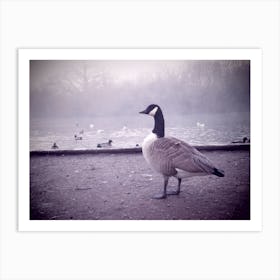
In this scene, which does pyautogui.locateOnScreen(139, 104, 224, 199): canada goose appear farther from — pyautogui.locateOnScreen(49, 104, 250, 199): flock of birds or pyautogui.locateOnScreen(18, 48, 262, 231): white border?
pyautogui.locateOnScreen(18, 48, 262, 231): white border

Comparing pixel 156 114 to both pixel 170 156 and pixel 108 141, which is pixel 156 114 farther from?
pixel 108 141

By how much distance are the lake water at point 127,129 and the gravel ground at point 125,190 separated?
0.14 meters

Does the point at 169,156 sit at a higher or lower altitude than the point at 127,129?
lower

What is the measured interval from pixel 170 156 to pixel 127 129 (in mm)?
478

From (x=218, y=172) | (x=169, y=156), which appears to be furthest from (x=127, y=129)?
(x=218, y=172)

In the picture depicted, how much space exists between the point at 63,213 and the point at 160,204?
0.90 metres

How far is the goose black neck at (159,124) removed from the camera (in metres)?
2.76

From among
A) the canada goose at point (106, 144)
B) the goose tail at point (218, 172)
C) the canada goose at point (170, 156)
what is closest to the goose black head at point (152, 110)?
the canada goose at point (170, 156)

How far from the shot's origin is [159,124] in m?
2.77

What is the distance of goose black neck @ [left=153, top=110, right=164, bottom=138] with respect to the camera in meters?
2.76
